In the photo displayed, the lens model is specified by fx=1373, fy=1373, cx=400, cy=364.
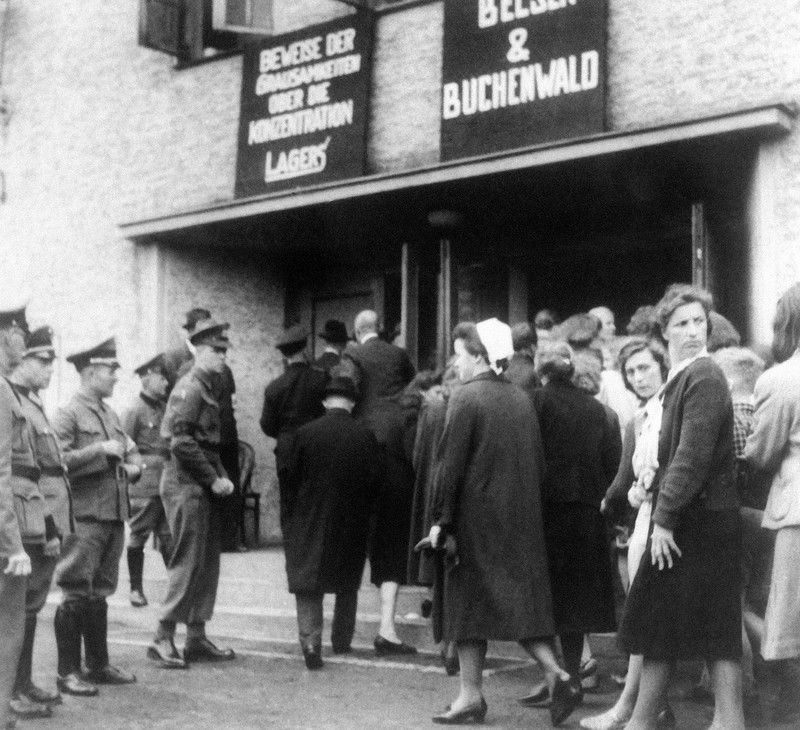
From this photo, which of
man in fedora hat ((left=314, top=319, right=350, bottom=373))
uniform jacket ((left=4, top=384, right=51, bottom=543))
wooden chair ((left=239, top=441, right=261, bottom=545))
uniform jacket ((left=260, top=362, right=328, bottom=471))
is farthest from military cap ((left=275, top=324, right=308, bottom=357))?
uniform jacket ((left=4, top=384, right=51, bottom=543))

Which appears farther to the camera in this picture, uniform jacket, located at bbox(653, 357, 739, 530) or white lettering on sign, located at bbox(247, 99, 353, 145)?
white lettering on sign, located at bbox(247, 99, 353, 145)

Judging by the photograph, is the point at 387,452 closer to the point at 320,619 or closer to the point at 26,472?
the point at 320,619

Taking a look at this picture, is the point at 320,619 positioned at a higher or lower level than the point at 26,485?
lower

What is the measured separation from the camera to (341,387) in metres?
8.84

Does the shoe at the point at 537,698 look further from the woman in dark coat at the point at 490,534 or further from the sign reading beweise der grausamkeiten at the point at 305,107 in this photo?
the sign reading beweise der grausamkeiten at the point at 305,107

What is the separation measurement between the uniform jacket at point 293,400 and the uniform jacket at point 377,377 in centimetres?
44

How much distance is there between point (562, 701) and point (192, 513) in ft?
9.68

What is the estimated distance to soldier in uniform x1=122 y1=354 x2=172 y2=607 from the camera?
11.3 meters

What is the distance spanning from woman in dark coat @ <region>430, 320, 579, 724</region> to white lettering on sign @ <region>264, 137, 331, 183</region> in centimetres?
537

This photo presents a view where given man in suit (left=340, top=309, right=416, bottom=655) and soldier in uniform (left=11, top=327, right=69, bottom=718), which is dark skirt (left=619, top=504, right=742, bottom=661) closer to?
soldier in uniform (left=11, top=327, right=69, bottom=718)

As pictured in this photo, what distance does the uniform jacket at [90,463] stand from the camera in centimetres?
782

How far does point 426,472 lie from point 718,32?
383cm

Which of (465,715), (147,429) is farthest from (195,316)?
(465,715)

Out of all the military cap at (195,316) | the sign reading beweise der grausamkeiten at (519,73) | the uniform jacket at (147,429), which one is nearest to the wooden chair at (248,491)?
the uniform jacket at (147,429)
